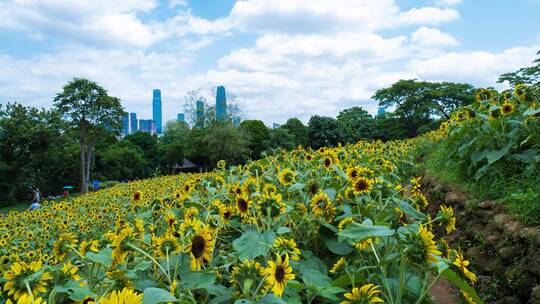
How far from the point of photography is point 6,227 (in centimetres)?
759

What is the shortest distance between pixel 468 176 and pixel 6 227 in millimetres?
7872

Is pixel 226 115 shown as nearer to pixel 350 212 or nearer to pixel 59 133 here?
pixel 59 133

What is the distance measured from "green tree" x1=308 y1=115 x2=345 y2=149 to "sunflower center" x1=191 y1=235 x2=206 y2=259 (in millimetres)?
34605

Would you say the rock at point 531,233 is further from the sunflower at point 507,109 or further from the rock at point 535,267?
the sunflower at point 507,109

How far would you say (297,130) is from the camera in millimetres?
40031

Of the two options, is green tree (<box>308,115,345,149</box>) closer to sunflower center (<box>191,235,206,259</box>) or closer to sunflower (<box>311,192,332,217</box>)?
sunflower (<box>311,192,332,217</box>)

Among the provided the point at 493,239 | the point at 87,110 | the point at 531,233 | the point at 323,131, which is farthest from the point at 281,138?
the point at 531,233

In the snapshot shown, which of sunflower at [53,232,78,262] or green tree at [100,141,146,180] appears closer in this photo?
sunflower at [53,232,78,262]

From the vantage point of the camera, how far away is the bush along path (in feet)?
8.23

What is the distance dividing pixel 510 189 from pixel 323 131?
33.5 m

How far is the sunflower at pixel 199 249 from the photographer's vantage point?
4.47 ft

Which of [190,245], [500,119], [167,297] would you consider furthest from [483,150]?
[167,297]

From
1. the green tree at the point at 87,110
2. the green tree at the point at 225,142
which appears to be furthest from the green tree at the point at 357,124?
the green tree at the point at 87,110

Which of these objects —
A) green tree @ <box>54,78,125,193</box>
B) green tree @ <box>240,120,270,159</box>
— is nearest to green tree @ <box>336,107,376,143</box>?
green tree @ <box>240,120,270,159</box>
